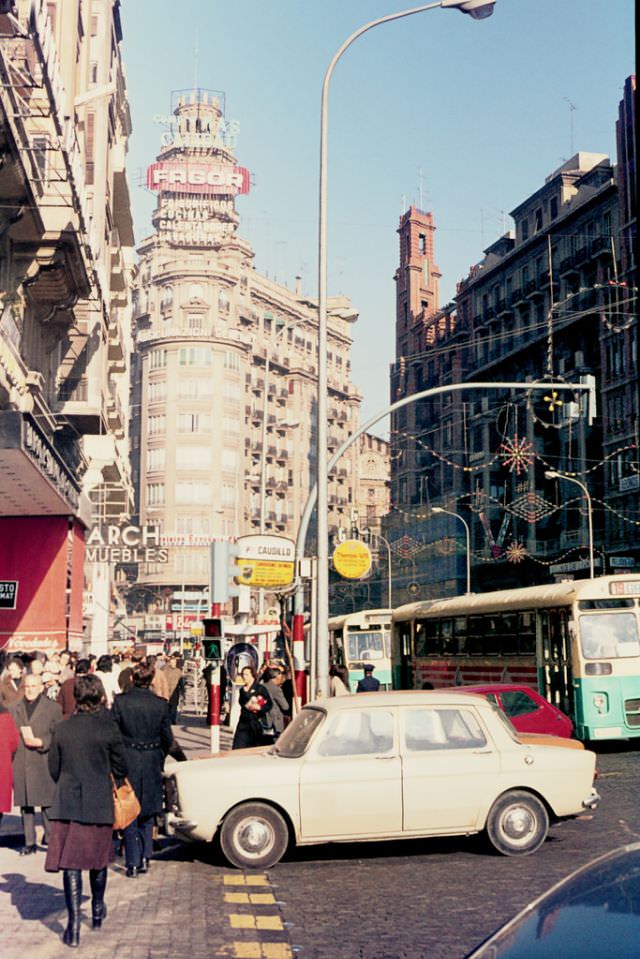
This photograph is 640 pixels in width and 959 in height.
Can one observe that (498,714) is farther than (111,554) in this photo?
No

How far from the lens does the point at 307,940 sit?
26.6 feet

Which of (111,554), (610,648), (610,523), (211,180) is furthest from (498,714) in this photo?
(211,180)

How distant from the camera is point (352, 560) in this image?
82.2 ft

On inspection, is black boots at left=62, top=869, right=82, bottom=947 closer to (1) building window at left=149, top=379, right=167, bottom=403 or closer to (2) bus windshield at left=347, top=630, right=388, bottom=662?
(2) bus windshield at left=347, top=630, right=388, bottom=662

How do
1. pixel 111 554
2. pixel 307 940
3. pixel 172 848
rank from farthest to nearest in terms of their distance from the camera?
pixel 111 554 → pixel 172 848 → pixel 307 940

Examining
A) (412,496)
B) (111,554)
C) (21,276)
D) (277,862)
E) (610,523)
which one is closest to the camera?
(277,862)

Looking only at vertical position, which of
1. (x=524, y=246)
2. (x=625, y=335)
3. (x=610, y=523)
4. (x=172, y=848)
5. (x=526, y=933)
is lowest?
(x=172, y=848)

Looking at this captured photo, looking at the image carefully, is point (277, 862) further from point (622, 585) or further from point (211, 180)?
point (211, 180)

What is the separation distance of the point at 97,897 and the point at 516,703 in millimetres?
11227

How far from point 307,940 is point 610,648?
15.3 meters

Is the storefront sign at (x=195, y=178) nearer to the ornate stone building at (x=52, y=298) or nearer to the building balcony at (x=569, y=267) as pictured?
the building balcony at (x=569, y=267)

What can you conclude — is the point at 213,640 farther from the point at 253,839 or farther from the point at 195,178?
the point at 195,178

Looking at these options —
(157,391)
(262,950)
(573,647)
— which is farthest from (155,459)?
(262,950)

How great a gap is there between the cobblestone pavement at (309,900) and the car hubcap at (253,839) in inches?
9.0
